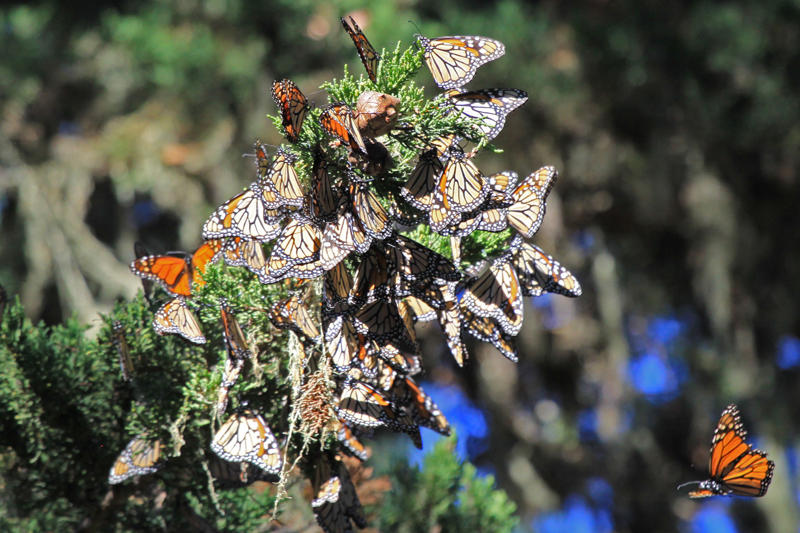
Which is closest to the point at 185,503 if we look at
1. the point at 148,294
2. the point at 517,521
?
the point at 148,294

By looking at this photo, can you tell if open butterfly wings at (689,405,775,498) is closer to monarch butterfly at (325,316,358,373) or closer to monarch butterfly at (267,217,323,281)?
monarch butterfly at (325,316,358,373)

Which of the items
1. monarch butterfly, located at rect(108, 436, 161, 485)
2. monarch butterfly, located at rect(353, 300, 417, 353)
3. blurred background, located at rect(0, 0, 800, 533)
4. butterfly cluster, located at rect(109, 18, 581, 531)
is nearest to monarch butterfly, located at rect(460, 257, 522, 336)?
butterfly cluster, located at rect(109, 18, 581, 531)

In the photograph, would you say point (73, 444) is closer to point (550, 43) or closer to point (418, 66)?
point (418, 66)

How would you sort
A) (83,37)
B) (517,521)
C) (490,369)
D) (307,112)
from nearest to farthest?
(307,112), (517,521), (83,37), (490,369)

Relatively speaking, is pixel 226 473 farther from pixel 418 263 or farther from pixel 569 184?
pixel 569 184

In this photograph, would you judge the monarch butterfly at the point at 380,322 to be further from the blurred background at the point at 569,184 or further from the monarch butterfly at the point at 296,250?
the blurred background at the point at 569,184

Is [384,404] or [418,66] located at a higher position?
[418,66]

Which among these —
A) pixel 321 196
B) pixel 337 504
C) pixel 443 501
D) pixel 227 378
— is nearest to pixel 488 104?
pixel 321 196
